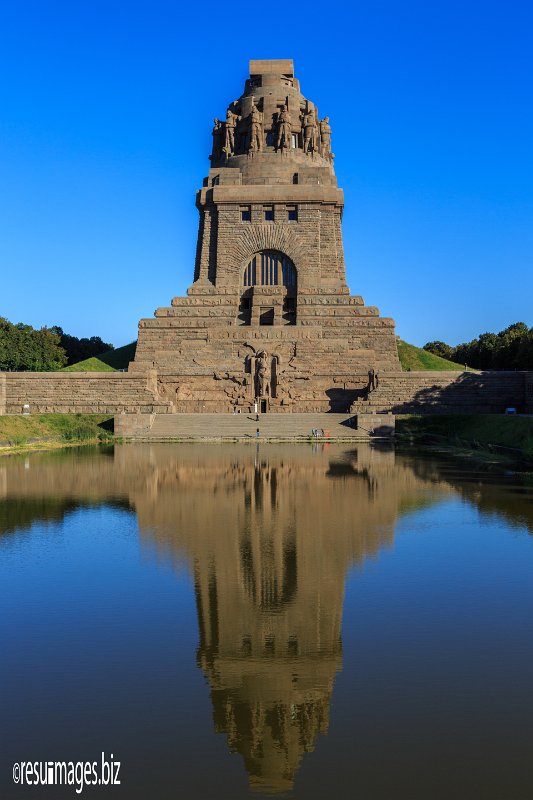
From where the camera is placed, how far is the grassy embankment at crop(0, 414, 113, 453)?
38.3 meters

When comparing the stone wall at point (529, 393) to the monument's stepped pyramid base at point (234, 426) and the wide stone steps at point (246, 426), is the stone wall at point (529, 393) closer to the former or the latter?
the monument's stepped pyramid base at point (234, 426)

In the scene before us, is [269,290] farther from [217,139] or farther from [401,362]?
[217,139]

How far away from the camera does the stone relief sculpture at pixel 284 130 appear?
61.7 metres

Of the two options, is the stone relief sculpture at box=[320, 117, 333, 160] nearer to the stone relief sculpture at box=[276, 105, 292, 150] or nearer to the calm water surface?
the stone relief sculpture at box=[276, 105, 292, 150]

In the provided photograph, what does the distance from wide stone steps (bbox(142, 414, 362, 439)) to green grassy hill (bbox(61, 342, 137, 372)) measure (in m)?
13.9

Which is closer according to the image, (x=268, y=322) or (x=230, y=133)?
(x=268, y=322)

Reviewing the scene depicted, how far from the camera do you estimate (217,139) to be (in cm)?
6531

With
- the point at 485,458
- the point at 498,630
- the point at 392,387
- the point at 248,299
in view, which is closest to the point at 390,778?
the point at 498,630

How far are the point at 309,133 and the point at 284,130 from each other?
2258 millimetres

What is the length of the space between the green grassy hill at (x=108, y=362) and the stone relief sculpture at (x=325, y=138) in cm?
2255

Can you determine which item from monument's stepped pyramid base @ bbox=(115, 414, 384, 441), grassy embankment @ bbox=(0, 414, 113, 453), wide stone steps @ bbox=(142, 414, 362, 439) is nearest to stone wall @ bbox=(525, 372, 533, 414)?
monument's stepped pyramid base @ bbox=(115, 414, 384, 441)

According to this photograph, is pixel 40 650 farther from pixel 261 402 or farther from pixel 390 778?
pixel 261 402

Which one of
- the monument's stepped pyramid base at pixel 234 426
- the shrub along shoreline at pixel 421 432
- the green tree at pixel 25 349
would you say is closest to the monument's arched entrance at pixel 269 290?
the monument's stepped pyramid base at pixel 234 426

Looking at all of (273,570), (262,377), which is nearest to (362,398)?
(262,377)
